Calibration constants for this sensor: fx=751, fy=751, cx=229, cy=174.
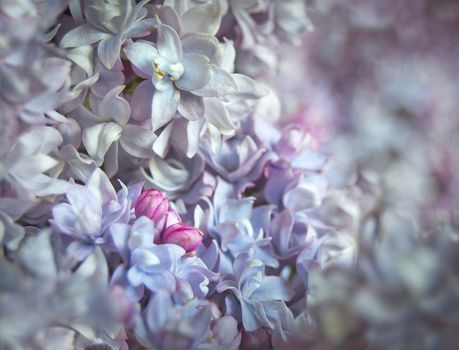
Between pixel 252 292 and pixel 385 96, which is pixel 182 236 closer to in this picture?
pixel 252 292

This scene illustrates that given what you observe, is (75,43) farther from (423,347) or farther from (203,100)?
(423,347)

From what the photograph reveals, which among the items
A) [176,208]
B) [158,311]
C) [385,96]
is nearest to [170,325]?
[158,311]

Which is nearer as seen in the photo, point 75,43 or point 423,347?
point 423,347

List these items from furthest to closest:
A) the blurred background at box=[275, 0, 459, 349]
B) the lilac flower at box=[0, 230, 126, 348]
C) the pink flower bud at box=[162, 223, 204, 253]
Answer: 1. the blurred background at box=[275, 0, 459, 349]
2. the pink flower bud at box=[162, 223, 204, 253]
3. the lilac flower at box=[0, 230, 126, 348]

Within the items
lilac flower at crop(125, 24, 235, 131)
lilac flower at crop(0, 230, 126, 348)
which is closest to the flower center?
lilac flower at crop(125, 24, 235, 131)

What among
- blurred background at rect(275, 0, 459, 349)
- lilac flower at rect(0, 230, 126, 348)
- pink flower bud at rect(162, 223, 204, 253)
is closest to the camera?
lilac flower at rect(0, 230, 126, 348)

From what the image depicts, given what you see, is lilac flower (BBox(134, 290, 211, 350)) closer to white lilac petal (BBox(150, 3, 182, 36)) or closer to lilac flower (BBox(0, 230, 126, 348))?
lilac flower (BBox(0, 230, 126, 348))

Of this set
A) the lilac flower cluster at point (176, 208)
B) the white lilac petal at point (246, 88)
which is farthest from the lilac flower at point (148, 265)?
the white lilac petal at point (246, 88)

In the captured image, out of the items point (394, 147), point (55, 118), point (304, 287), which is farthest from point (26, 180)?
point (394, 147)
